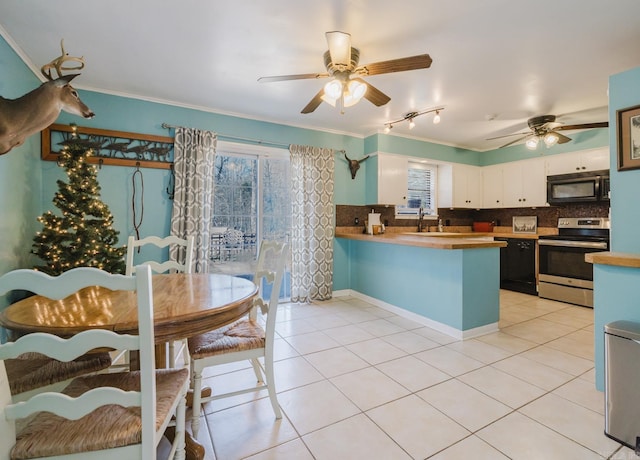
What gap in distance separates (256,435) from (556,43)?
11.2 ft

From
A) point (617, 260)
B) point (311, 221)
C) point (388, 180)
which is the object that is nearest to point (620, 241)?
point (617, 260)

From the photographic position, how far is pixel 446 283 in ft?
10.1

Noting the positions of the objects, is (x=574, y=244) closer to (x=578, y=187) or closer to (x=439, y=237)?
(x=578, y=187)

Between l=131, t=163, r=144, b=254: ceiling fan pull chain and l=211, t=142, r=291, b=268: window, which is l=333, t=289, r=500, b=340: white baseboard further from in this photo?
l=131, t=163, r=144, b=254: ceiling fan pull chain

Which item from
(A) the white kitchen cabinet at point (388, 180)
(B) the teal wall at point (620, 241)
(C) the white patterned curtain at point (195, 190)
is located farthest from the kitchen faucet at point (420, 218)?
(C) the white patterned curtain at point (195, 190)

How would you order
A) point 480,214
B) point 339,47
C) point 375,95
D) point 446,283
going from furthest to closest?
point 480,214
point 446,283
point 375,95
point 339,47

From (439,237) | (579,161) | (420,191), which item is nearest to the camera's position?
(439,237)

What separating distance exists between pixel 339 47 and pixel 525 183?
450 cm

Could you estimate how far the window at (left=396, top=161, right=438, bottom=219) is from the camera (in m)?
5.11

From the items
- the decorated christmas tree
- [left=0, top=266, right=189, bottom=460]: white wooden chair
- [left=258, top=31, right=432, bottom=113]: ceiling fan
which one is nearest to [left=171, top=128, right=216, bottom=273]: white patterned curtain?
the decorated christmas tree

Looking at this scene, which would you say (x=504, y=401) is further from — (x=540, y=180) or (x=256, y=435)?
(x=540, y=180)

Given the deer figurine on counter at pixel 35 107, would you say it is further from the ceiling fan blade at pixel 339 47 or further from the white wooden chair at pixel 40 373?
the ceiling fan blade at pixel 339 47

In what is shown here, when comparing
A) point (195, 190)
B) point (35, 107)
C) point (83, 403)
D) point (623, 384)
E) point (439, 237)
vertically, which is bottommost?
point (623, 384)

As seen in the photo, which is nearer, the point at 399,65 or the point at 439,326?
the point at 399,65
